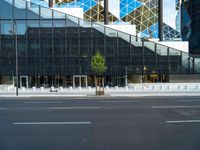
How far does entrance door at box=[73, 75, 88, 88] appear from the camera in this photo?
51719 mm

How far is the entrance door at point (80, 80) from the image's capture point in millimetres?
51719

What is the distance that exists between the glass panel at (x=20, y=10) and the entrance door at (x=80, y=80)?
1287 centimetres

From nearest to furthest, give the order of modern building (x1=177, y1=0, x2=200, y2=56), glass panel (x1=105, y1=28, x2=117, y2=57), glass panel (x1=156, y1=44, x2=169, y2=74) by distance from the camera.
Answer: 1. glass panel (x1=105, y1=28, x2=117, y2=57)
2. glass panel (x1=156, y1=44, x2=169, y2=74)
3. modern building (x1=177, y1=0, x2=200, y2=56)

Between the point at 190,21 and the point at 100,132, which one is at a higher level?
the point at 190,21

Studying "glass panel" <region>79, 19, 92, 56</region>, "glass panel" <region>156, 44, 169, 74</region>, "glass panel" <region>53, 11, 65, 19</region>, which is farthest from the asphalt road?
"glass panel" <region>53, 11, 65, 19</region>

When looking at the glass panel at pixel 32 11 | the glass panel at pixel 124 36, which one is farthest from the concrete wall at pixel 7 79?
the glass panel at pixel 124 36

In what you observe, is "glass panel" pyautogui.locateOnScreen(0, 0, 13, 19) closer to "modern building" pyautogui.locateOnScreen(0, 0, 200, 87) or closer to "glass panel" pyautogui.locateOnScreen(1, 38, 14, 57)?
"modern building" pyautogui.locateOnScreen(0, 0, 200, 87)

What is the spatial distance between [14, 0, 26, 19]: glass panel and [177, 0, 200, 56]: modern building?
39.3 m

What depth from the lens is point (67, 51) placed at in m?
51.4

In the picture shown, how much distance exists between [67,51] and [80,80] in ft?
16.9

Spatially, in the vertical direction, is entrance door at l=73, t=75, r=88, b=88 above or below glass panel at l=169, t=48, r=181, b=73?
below

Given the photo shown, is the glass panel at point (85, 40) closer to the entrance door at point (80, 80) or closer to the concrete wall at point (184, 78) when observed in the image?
the entrance door at point (80, 80)

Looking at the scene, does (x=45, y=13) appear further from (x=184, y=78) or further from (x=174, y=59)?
(x=184, y=78)

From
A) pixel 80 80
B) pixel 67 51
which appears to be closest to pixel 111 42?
pixel 67 51
